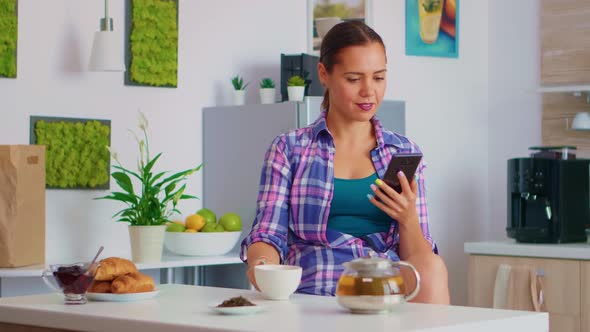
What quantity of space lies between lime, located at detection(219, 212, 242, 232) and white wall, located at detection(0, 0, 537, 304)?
1.19 feet

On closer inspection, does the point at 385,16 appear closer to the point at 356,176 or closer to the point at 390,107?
the point at 390,107

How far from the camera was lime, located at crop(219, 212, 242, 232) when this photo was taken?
4.13 meters

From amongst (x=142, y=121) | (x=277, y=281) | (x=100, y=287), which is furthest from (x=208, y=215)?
(x=277, y=281)

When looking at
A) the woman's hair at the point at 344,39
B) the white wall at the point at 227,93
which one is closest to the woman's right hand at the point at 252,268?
the woman's hair at the point at 344,39

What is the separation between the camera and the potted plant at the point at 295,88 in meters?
4.33

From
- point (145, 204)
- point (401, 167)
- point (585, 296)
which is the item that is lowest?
point (585, 296)

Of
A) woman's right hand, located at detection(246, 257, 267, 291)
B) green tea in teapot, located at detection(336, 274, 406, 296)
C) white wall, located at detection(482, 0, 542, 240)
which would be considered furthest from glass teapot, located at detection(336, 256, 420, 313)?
white wall, located at detection(482, 0, 542, 240)

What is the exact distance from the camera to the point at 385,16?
16.6ft

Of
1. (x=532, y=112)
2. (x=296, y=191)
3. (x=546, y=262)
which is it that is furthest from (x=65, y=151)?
(x=532, y=112)

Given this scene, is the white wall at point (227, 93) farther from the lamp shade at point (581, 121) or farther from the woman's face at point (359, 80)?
the woman's face at point (359, 80)

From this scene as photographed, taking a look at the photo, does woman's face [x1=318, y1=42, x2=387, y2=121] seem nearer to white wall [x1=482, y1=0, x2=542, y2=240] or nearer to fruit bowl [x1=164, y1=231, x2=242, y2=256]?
fruit bowl [x1=164, y1=231, x2=242, y2=256]

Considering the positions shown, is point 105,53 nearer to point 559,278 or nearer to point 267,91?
point 267,91

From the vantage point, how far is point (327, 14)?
4871mm

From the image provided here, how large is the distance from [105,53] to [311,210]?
173cm
